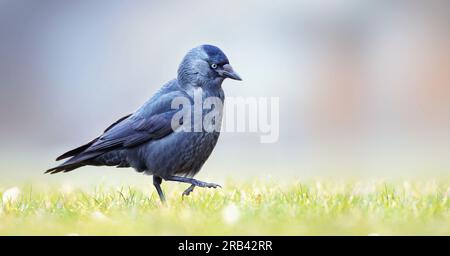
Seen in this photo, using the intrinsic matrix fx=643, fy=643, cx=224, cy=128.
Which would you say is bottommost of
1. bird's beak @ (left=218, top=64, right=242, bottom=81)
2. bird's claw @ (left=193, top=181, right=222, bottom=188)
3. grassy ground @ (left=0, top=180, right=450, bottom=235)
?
grassy ground @ (left=0, top=180, right=450, bottom=235)

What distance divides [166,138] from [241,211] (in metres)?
1.09

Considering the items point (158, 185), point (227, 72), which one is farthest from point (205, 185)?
point (227, 72)

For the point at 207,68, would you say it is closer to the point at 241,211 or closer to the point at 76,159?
the point at 76,159

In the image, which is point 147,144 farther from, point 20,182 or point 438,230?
point 438,230

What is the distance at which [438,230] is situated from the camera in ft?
13.4

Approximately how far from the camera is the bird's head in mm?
5398

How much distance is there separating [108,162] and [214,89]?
109 centimetres

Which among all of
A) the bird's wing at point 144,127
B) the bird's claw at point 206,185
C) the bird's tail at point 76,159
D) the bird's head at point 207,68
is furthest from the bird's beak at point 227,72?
the bird's tail at point 76,159

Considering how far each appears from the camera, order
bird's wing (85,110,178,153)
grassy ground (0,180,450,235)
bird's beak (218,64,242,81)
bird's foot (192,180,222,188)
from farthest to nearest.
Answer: bird's beak (218,64,242,81) → bird's wing (85,110,178,153) → bird's foot (192,180,222,188) → grassy ground (0,180,450,235)

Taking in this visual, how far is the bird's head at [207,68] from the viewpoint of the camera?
540 centimetres

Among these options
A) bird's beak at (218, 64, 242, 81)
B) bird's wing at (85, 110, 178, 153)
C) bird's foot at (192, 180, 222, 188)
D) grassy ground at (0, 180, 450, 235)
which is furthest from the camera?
bird's beak at (218, 64, 242, 81)

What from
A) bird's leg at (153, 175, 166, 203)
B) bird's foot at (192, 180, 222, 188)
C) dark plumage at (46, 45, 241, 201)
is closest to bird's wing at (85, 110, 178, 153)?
dark plumage at (46, 45, 241, 201)

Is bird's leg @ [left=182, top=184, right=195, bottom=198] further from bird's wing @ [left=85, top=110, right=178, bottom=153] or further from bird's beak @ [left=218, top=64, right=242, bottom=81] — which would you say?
bird's beak @ [left=218, top=64, right=242, bottom=81]

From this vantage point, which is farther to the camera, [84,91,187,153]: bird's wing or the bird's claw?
[84,91,187,153]: bird's wing
